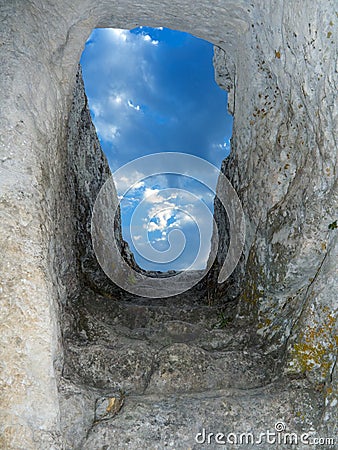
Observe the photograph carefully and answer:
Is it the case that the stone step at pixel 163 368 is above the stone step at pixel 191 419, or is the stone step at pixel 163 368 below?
above

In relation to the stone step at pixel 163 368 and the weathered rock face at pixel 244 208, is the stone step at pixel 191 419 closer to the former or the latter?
the weathered rock face at pixel 244 208

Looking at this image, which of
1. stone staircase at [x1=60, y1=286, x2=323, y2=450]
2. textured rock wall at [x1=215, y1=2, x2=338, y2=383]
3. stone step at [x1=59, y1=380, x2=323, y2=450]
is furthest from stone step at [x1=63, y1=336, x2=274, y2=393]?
textured rock wall at [x1=215, y1=2, x2=338, y2=383]

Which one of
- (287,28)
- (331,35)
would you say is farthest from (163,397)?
(287,28)

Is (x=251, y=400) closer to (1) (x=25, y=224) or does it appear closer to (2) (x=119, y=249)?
(1) (x=25, y=224)

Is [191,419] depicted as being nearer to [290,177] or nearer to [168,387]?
[168,387]

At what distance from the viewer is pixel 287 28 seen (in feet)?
13.5

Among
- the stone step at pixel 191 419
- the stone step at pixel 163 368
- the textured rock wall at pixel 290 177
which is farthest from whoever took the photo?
the stone step at pixel 163 368

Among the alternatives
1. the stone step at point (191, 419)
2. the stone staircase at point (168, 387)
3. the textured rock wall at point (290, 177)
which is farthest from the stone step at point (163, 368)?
the textured rock wall at point (290, 177)

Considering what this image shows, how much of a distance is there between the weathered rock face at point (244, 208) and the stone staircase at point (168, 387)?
18 mm

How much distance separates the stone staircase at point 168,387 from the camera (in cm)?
339

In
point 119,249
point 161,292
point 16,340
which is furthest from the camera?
point 119,249

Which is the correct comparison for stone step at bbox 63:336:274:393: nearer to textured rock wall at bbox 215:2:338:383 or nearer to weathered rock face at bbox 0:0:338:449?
weathered rock face at bbox 0:0:338:449

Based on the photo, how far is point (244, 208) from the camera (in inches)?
247

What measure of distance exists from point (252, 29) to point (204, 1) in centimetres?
67
